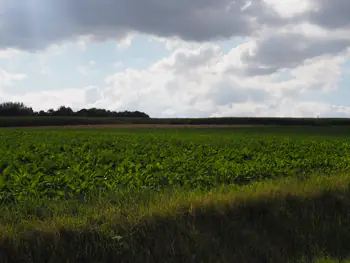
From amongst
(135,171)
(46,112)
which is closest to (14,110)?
(46,112)

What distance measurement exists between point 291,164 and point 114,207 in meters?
9.00

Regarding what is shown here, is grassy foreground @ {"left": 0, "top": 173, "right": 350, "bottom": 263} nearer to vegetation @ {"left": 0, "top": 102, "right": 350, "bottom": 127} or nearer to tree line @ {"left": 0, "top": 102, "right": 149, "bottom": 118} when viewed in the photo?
vegetation @ {"left": 0, "top": 102, "right": 350, "bottom": 127}

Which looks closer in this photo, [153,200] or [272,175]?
[153,200]

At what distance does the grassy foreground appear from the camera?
7477 mm

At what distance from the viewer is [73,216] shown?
26.5 feet

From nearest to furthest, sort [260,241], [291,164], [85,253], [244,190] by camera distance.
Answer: [85,253], [260,241], [244,190], [291,164]

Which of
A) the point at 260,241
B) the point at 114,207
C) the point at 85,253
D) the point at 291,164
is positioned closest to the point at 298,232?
the point at 260,241

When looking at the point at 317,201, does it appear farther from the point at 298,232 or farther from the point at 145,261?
the point at 145,261

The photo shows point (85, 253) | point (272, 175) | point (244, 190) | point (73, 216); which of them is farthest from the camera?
point (272, 175)

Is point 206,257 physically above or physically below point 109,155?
below

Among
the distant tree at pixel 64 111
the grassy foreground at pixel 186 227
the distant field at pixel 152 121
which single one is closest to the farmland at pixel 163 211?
the grassy foreground at pixel 186 227

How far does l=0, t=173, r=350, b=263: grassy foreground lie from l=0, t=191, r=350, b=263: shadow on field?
0.02 metres

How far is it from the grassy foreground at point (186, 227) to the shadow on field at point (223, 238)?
0.02m

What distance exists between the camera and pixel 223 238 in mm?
8820
